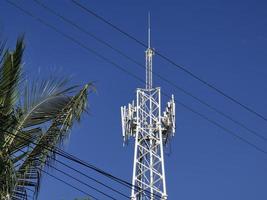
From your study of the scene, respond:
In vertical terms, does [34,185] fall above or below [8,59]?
below

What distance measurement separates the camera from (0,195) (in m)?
9.05

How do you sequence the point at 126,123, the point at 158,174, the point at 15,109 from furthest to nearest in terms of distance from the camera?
1. the point at 126,123
2. the point at 158,174
3. the point at 15,109

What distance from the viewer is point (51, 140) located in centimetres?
982

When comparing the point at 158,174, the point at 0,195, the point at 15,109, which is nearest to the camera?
the point at 0,195

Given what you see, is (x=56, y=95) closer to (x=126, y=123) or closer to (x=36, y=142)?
(x=36, y=142)

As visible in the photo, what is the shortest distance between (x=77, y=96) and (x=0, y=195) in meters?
1.91

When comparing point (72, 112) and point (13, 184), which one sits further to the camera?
point (72, 112)

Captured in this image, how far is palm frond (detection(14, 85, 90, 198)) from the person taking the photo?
955 centimetres

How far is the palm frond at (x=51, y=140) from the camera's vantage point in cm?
955

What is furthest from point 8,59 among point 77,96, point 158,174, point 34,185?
point 158,174

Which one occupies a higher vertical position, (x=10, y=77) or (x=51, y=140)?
(x=10, y=77)

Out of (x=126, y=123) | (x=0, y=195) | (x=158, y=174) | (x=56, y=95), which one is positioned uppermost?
(x=126, y=123)

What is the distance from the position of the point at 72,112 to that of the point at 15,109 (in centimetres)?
86

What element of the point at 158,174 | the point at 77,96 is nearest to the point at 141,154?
the point at 158,174
